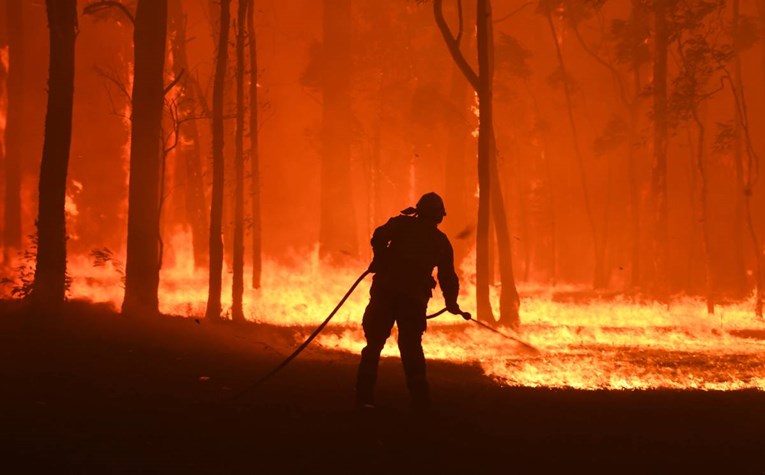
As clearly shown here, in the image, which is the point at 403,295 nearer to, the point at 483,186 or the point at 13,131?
the point at 483,186

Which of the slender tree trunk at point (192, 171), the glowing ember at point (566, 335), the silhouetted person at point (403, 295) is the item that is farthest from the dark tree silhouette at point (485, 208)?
the slender tree trunk at point (192, 171)

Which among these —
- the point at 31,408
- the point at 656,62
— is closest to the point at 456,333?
the point at 31,408

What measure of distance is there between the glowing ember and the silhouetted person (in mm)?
3791

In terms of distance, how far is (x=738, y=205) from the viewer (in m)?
32.9

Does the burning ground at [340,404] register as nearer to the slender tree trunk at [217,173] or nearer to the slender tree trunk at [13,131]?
the slender tree trunk at [217,173]

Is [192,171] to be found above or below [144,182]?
above

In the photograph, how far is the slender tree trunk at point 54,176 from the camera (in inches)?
483

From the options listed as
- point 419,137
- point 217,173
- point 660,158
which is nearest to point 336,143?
point 419,137

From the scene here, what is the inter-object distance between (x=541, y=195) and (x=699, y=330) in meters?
30.6

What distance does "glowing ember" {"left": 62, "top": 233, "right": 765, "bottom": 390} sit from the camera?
1291 centimetres

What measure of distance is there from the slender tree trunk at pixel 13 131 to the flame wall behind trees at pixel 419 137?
16.3ft

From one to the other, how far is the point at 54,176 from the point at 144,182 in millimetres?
3585

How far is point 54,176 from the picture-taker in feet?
40.2

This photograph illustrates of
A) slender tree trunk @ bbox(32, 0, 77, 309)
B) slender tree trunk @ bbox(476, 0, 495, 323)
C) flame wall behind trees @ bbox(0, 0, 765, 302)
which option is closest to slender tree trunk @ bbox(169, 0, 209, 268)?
flame wall behind trees @ bbox(0, 0, 765, 302)
